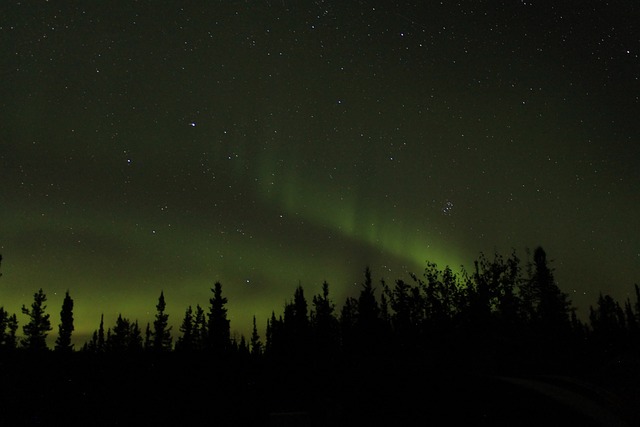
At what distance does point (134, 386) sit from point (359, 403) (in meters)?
18.6

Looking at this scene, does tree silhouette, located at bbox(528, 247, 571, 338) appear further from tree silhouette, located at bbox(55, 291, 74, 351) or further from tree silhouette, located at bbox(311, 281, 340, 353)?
tree silhouette, located at bbox(55, 291, 74, 351)

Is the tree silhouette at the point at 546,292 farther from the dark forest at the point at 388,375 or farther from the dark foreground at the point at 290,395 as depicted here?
the dark foreground at the point at 290,395

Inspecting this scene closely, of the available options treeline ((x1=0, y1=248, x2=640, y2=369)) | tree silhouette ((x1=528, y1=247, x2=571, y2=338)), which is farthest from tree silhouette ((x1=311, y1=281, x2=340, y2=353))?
tree silhouette ((x1=528, y1=247, x2=571, y2=338))

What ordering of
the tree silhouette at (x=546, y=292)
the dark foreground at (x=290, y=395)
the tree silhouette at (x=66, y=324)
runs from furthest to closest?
1. the tree silhouette at (x=66, y=324)
2. the tree silhouette at (x=546, y=292)
3. the dark foreground at (x=290, y=395)

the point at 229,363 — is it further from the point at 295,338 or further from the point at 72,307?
the point at 72,307

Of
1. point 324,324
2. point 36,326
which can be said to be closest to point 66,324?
point 36,326

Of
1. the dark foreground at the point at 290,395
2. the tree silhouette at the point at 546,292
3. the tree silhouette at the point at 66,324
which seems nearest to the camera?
the dark foreground at the point at 290,395

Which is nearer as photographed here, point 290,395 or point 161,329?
point 290,395

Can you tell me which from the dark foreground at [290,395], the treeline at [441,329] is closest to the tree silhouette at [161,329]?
the treeline at [441,329]

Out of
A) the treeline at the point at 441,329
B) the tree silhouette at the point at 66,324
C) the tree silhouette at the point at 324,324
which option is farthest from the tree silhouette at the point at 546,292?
the tree silhouette at the point at 66,324

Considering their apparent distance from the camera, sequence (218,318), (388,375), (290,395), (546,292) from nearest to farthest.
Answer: (388,375) < (290,395) < (546,292) < (218,318)

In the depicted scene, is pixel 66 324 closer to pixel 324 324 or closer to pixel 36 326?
pixel 36 326

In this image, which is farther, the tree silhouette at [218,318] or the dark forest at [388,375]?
the tree silhouette at [218,318]

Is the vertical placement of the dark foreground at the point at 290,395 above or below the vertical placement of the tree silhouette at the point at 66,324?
below
